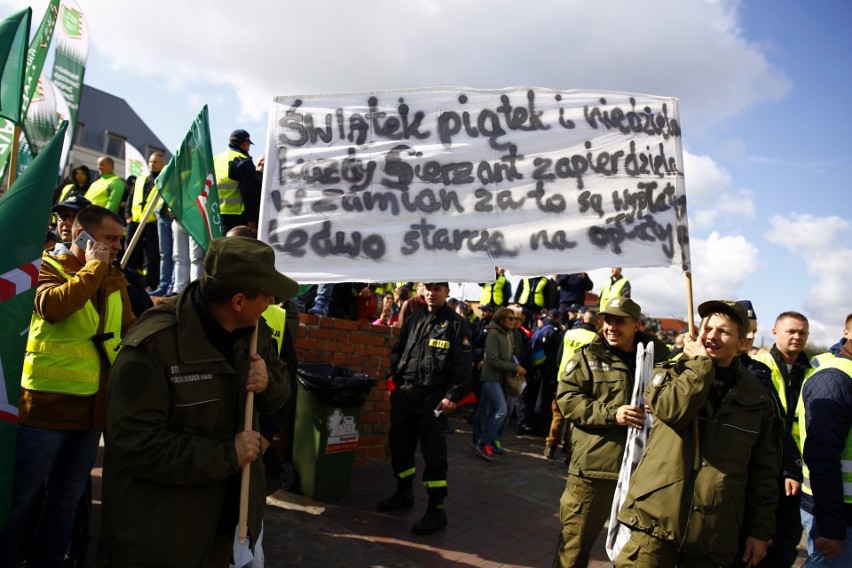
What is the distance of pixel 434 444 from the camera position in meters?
5.27

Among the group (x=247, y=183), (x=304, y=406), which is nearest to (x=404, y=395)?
(x=304, y=406)

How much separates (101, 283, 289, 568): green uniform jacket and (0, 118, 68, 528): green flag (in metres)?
0.65

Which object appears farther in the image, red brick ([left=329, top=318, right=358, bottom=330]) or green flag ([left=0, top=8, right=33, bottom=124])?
red brick ([left=329, top=318, right=358, bottom=330])

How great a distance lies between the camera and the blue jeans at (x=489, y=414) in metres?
7.93

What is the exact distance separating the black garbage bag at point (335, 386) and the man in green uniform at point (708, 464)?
2980 millimetres

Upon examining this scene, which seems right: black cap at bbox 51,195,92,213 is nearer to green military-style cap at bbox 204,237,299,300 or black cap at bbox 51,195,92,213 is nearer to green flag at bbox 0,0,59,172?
green flag at bbox 0,0,59,172

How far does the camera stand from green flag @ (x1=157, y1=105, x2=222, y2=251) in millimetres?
4168

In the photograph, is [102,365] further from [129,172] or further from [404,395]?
[129,172]

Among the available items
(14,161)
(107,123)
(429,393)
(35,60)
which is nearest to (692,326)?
(429,393)

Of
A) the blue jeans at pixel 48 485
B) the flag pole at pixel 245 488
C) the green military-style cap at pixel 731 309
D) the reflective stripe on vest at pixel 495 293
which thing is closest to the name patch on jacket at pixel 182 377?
the flag pole at pixel 245 488

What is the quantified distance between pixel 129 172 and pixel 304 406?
10204 mm

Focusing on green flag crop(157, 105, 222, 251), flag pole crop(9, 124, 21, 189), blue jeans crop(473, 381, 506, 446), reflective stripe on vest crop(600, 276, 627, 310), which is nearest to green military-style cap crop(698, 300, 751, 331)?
green flag crop(157, 105, 222, 251)

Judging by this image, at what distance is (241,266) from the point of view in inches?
87.8

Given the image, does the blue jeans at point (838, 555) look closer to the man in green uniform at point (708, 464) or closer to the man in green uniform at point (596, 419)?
the man in green uniform at point (708, 464)
